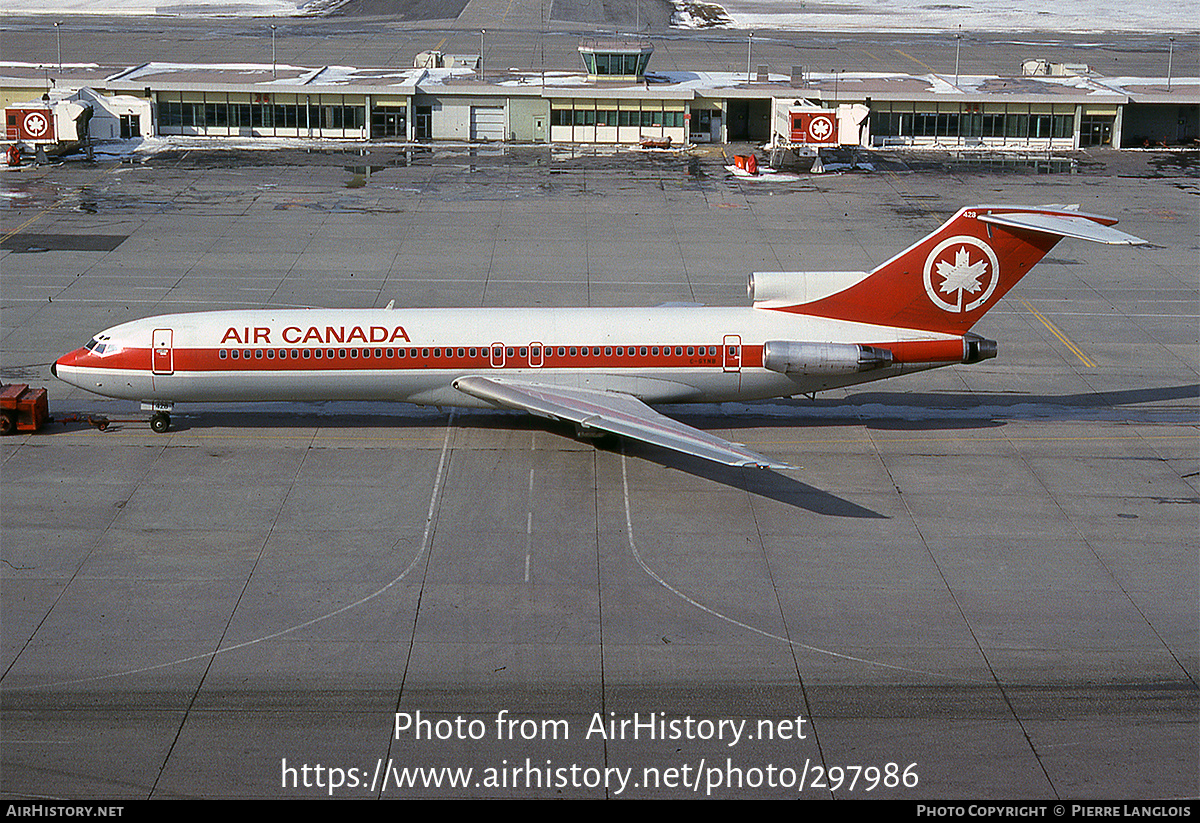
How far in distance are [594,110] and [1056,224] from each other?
57.4 m

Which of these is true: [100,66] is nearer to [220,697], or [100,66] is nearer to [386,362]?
[386,362]

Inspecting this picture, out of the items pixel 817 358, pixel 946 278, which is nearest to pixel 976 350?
pixel 946 278

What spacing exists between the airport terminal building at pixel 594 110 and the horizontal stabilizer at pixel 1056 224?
173 ft

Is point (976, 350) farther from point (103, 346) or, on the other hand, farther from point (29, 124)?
point (29, 124)

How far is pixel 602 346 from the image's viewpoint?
33.9 metres

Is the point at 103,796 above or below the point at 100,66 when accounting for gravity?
below

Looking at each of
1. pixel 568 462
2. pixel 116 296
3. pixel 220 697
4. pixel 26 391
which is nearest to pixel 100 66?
pixel 116 296

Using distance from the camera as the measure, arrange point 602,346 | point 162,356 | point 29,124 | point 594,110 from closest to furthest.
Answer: point 162,356
point 602,346
point 29,124
point 594,110

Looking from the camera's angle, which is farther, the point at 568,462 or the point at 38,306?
the point at 38,306

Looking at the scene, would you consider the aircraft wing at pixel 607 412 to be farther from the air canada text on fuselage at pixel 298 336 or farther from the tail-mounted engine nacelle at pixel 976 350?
the tail-mounted engine nacelle at pixel 976 350

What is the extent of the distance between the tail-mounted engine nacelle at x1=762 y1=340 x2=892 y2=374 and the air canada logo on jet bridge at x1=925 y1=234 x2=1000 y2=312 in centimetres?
271

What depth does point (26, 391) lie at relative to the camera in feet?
113

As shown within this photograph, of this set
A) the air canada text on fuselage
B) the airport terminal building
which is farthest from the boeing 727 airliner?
the airport terminal building

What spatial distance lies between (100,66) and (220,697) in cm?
8823
